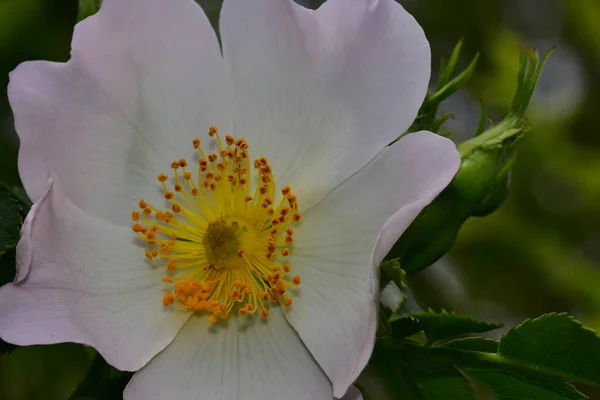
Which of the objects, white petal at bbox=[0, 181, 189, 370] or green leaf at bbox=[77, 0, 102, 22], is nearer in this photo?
white petal at bbox=[0, 181, 189, 370]

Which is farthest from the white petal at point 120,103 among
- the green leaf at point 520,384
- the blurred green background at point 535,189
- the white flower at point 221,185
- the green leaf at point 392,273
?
the blurred green background at point 535,189

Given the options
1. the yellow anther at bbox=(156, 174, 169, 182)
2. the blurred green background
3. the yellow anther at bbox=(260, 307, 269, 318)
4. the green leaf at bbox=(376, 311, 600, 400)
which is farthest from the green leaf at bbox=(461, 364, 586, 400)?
the blurred green background

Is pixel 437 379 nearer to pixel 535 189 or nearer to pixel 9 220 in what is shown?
pixel 9 220

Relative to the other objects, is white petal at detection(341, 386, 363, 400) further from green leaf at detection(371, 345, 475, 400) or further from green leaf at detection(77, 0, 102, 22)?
green leaf at detection(77, 0, 102, 22)

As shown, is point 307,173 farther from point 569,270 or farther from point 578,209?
point 578,209

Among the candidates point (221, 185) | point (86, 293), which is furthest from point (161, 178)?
point (86, 293)

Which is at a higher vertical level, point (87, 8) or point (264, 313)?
point (87, 8)
